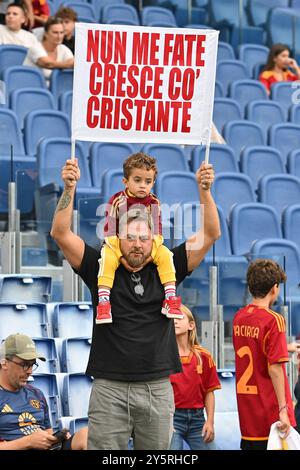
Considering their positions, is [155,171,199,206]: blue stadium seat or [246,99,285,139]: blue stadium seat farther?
[246,99,285,139]: blue stadium seat

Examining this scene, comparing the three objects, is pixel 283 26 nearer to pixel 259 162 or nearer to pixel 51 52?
pixel 259 162

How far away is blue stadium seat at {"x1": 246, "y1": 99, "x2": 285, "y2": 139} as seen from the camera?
12930 mm

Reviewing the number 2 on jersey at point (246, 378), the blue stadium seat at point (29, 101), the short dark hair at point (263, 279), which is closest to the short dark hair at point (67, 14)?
the blue stadium seat at point (29, 101)

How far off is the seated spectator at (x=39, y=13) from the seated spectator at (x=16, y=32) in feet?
1.98

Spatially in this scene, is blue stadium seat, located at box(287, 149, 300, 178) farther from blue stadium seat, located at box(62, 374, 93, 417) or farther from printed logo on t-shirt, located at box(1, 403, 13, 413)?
printed logo on t-shirt, located at box(1, 403, 13, 413)

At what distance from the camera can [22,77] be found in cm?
1155

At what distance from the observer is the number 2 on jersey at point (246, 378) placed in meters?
6.37

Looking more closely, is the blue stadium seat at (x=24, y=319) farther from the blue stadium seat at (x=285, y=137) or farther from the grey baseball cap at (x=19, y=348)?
the blue stadium seat at (x=285, y=137)

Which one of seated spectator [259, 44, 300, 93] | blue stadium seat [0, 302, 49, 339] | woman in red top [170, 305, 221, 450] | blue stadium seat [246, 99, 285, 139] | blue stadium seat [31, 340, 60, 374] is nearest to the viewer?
woman in red top [170, 305, 221, 450]

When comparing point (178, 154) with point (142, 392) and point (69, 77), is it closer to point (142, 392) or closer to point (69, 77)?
point (69, 77)

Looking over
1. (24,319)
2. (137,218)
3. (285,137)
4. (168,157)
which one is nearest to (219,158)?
(168,157)

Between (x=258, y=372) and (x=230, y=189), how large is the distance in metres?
4.67

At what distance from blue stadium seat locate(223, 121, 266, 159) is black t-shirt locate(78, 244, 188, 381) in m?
6.50

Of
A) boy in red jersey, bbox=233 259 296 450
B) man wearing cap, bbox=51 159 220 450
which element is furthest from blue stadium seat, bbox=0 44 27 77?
man wearing cap, bbox=51 159 220 450
